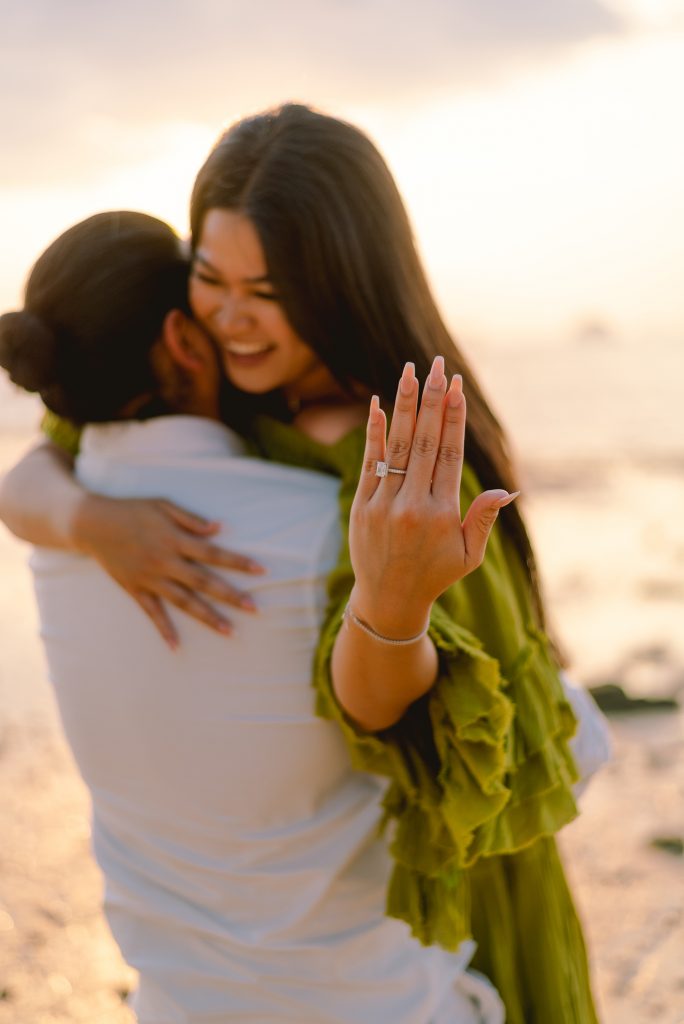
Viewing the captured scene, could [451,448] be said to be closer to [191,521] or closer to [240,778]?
[191,521]

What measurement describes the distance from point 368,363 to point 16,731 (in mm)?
3825

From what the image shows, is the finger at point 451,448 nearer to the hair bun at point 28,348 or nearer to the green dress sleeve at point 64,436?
the hair bun at point 28,348

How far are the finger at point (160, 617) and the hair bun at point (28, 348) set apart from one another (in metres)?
0.39

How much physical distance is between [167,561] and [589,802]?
3.24m

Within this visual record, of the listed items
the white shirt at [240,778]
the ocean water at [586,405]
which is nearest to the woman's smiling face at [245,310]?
the white shirt at [240,778]

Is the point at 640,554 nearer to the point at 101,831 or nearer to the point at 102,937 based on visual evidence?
the point at 102,937

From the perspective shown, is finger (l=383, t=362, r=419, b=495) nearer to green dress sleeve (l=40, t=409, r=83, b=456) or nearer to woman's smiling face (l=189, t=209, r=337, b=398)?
woman's smiling face (l=189, t=209, r=337, b=398)

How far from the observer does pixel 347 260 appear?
1836mm

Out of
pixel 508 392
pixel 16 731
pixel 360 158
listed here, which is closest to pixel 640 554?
pixel 16 731

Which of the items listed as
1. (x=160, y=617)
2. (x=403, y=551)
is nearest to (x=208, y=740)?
(x=160, y=617)

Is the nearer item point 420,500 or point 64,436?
point 420,500

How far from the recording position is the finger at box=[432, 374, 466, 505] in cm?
113

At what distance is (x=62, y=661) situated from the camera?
172 centimetres

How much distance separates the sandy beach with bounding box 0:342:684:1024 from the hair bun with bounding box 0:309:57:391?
2.19 meters
